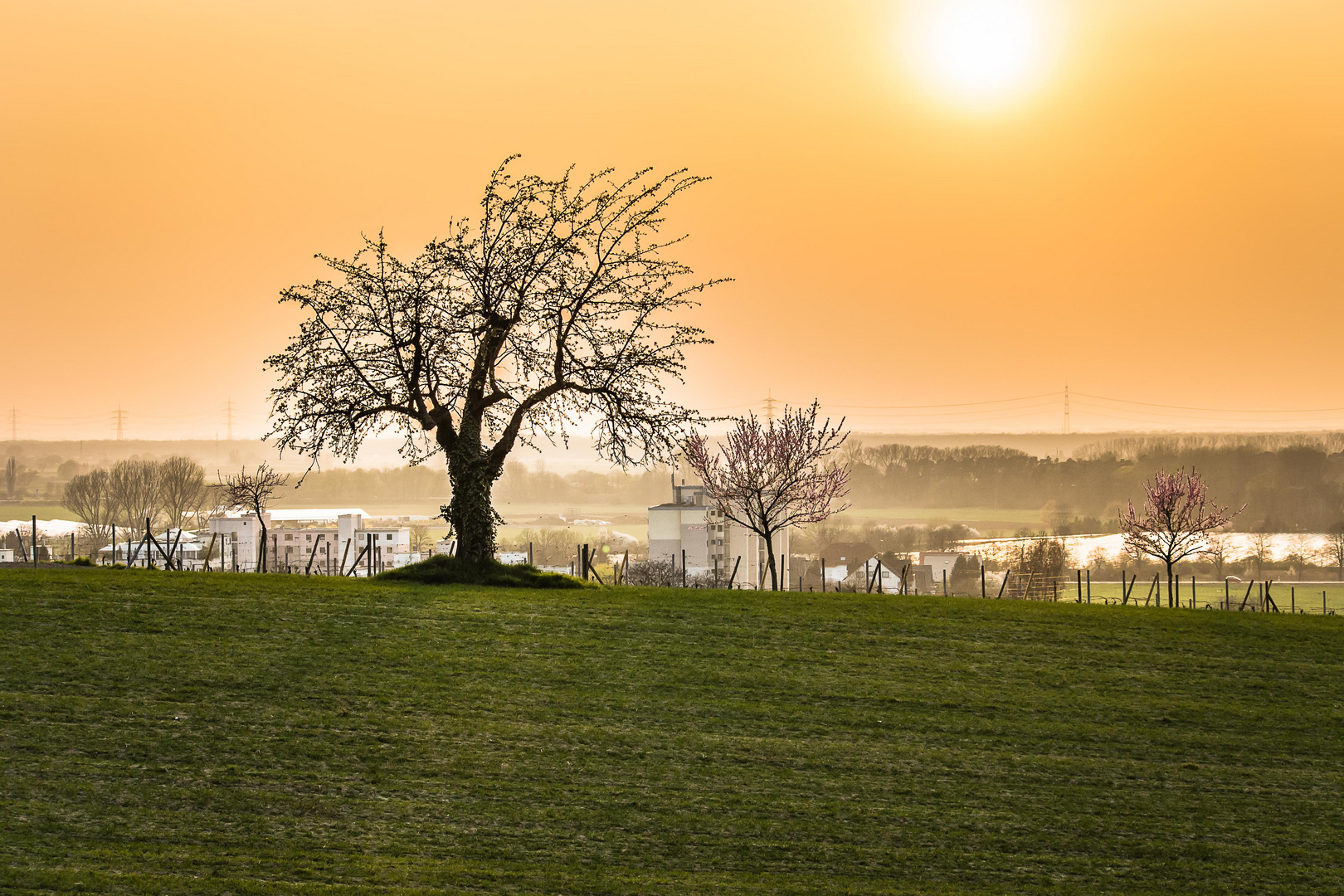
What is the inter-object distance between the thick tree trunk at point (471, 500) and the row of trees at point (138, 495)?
219ft

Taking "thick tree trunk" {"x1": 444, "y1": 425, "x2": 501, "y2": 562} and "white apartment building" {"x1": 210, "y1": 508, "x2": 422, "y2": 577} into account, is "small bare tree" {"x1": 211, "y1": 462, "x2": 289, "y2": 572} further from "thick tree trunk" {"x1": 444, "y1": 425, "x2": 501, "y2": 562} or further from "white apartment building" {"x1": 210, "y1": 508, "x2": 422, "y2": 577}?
"thick tree trunk" {"x1": 444, "y1": 425, "x2": 501, "y2": 562}

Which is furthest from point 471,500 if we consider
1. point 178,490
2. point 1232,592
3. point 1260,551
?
point 1260,551

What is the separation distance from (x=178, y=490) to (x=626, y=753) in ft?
262

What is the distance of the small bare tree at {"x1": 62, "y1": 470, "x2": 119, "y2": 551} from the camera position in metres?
80.4

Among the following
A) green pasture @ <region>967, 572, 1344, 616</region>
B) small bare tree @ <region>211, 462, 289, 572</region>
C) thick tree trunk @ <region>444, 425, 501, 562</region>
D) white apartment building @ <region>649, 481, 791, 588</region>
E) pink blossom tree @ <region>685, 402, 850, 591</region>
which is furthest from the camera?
white apartment building @ <region>649, 481, 791, 588</region>

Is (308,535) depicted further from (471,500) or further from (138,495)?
(471,500)

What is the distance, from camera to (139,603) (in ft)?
48.3

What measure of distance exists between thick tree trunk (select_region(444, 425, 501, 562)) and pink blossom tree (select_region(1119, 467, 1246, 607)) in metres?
26.9

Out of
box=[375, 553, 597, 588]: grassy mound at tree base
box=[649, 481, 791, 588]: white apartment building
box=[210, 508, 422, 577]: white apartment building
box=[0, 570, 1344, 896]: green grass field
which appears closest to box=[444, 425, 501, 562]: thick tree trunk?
box=[375, 553, 597, 588]: grassy mound at tree base

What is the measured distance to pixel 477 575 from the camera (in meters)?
19.5

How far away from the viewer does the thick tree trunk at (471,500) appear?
64.8 ft

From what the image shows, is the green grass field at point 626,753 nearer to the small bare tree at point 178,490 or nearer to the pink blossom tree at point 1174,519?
the pink blossom tree at point 1174,519

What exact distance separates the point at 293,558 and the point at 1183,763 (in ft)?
267

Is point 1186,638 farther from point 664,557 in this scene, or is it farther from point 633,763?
point 664,557
